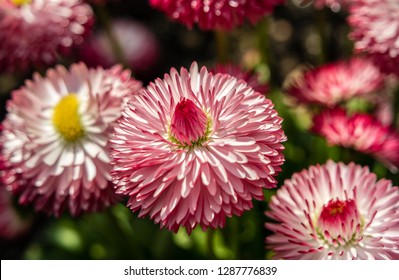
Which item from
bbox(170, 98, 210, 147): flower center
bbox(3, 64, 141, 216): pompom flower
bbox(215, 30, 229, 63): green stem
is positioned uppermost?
bbox(215, 30, 229, 63): green stem

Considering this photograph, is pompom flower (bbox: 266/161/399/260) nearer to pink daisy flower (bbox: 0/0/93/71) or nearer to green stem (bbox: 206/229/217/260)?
green stem (bbox: 206/229/217/260)

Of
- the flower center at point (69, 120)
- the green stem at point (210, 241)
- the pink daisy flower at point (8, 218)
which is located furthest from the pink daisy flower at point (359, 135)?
the pink daisy flower at point (8, 218)

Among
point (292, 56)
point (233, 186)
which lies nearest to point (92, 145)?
point (233, 186)

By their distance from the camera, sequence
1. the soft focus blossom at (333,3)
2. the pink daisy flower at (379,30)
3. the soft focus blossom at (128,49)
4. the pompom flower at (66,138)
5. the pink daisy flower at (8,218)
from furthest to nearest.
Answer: the soft focus blossom at (128,49), the pink daisy flower at (8,218), the soft focus blossom at (333,3), the pink daisy flower at (379,30), the pompom flower at (66,138)

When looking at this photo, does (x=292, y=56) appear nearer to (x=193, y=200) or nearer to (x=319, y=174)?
(x=319, y=174)

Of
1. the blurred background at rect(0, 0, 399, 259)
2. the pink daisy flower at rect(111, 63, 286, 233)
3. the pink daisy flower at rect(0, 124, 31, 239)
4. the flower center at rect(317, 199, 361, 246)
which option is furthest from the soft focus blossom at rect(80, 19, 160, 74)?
the flower center at rect(317, 199, 361, 246)

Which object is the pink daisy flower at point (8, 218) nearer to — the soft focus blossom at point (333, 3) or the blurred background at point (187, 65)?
the blurred background at point (187, 65)

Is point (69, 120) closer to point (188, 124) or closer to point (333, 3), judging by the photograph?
point (188, 124)
